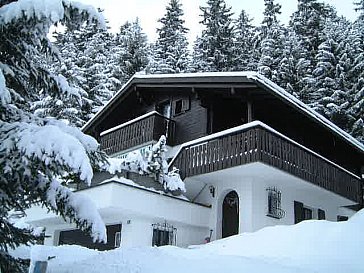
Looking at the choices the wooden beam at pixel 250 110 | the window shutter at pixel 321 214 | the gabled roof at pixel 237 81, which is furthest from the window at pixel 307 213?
the wooden beam at pixel 250 110

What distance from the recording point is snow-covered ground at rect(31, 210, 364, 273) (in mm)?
7527

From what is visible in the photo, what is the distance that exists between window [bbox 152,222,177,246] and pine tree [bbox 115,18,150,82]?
75.0 feet

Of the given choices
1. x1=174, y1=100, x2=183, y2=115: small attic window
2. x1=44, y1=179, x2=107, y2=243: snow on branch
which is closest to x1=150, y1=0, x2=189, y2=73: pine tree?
x1=174, y1=100, x2=183, y2=115: small attic window

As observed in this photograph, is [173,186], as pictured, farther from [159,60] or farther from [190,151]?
[159,60]

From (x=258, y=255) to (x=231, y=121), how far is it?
9.11 m

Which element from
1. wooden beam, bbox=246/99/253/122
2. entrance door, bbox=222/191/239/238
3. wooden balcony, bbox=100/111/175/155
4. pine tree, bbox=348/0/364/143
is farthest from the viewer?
pine tree, bbox=348/0/364/143

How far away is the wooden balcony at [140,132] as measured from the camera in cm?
1798

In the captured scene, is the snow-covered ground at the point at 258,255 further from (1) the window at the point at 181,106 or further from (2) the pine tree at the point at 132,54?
(2) the pine tree at the point at 132,54

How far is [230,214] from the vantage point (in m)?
15.7

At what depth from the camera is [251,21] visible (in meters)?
41.8

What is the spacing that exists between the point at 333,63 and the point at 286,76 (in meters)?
3.29

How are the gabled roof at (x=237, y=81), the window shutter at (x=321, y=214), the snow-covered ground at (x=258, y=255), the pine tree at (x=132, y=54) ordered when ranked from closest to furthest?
the snow-covered ground at (x=258, y=255) → the gabled roof at (x=237, y=81) → the window shutter at (x=321, y=214) → the pine tree at (x=132, y=54)

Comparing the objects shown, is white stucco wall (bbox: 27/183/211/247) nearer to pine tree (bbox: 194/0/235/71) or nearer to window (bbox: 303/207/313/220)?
window (bbox: 303/207/313/220)

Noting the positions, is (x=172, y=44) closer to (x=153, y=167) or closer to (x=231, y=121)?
(x=231, y=121)
